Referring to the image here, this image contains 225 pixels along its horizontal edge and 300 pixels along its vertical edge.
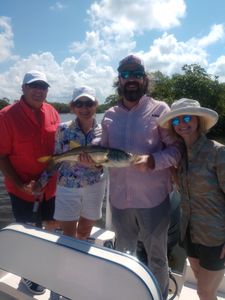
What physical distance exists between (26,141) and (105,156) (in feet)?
3.73

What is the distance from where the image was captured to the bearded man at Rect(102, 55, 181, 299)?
126 inches

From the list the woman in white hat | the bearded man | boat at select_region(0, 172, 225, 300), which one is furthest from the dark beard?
boat at select_region(0, 172, 225, 300)

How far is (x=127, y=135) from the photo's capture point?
3250 millimetres

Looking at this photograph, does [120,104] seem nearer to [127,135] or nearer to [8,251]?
[127,135]

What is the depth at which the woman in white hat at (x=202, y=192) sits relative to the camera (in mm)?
2730

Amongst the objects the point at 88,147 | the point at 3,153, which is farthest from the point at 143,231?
the point at 3,153

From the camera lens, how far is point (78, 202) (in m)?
3.80

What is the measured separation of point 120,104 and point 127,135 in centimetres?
37

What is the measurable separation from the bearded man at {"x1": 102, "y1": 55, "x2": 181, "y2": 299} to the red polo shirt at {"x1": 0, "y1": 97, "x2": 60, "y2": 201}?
0.94m

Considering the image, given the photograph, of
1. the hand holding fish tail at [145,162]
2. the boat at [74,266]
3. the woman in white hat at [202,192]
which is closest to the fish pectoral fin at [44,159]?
the boat at [74,266]

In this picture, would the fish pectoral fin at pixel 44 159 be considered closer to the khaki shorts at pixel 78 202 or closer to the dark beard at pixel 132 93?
the khaki shorts at pixel 78 202

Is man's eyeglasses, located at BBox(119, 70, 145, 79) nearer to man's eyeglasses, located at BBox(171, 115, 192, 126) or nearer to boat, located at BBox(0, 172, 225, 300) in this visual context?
man's eyeglasses, located at BBox(171, 115, 192, 126)

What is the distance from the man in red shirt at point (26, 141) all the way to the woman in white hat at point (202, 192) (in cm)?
154

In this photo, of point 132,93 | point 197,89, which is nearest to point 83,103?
point 132,93
